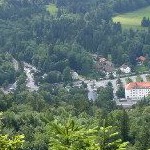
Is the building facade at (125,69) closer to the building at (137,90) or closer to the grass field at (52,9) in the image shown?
the building at (137,90)

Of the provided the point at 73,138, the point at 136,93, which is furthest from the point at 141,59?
the point at 73,138

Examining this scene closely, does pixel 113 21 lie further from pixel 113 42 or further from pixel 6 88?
pixel 6 88

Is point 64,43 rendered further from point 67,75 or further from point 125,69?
point 67,75

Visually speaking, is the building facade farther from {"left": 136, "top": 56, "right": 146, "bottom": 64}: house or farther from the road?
the road

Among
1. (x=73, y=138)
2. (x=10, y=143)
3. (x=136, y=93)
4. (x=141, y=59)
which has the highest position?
(x=10, y=143)

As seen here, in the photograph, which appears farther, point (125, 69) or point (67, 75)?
point (125, 69)

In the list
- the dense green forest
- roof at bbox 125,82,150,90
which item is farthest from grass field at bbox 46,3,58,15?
roof at bbox 125,82,150,90
